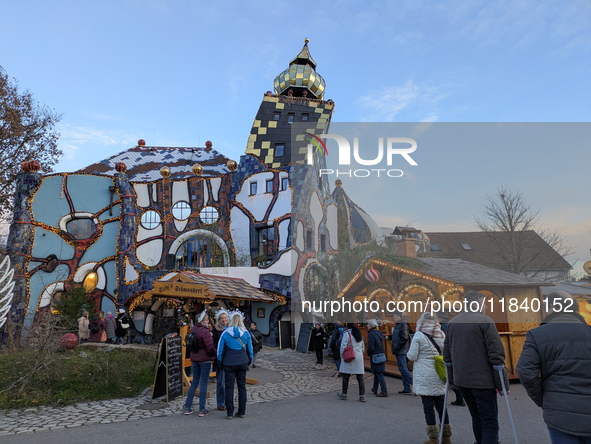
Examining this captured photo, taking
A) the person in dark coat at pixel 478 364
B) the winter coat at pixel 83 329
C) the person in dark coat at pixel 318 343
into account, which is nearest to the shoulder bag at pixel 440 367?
the person in dark coat at pixel 478 364

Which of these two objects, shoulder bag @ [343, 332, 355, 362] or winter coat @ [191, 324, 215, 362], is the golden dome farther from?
winter coat @ [191, 324, 215, 362]

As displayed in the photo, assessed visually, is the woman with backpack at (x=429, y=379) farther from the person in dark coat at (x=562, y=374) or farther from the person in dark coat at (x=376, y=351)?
the person in dark coat at (x=376, y=351)

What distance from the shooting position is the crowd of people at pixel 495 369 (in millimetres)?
2789

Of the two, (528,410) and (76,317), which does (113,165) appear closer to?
(76,317)

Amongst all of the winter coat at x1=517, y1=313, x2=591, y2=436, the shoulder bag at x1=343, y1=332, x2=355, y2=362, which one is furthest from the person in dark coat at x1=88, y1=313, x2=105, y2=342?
the winter coat at x1=517, y1=313, x2=591, y2=436

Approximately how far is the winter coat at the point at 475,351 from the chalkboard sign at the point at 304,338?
1188 cm

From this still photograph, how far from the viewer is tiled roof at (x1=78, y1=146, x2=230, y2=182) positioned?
2595 cm

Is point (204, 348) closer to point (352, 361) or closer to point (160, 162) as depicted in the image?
point (352, 361)

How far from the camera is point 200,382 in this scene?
6297 millimetres

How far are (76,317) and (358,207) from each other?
19224 mm

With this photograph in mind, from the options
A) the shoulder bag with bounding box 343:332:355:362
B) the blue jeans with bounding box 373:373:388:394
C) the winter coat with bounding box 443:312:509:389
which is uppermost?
the winter coat with bounding box 443:312:509:389

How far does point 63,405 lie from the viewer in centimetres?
703

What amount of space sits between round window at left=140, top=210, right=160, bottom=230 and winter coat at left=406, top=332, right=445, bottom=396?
823 inches

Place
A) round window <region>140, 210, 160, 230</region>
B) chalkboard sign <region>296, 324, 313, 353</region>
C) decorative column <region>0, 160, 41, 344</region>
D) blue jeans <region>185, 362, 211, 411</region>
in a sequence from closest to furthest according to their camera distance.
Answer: blue jeans <region>185, 362, 211, 411</region>
chalkboard sign <region>296, 324, 313, 353</region>
decorative column <region>0, 160, 41, 344</region>
round window <region>140, 210, 160, 230</region>
